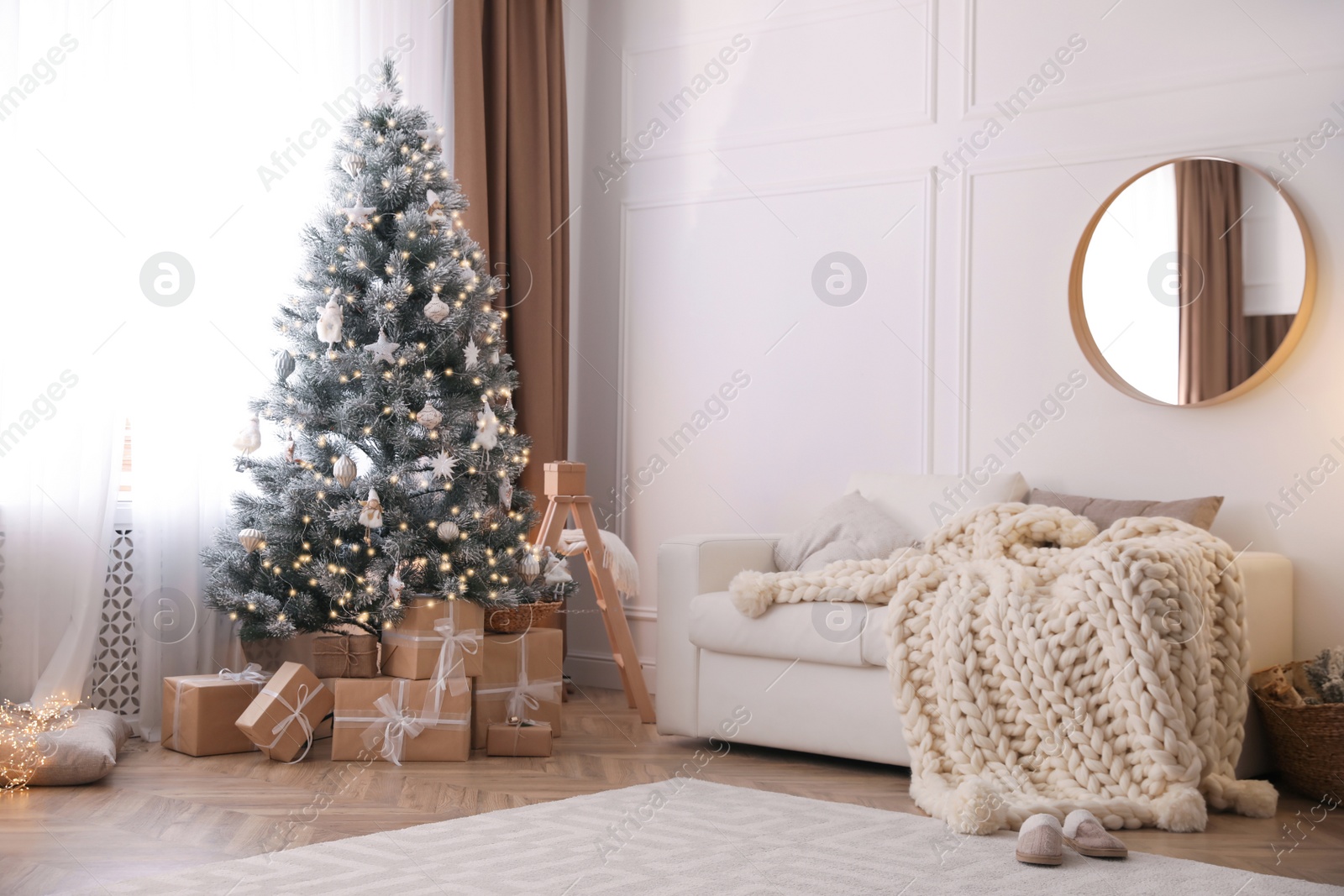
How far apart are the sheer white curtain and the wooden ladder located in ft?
2.70

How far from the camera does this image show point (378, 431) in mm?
3309

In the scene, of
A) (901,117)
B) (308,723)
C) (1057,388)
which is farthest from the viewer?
(901,117)

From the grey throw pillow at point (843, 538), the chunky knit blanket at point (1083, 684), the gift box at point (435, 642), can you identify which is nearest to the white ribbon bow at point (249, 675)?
the gift box at point (435, 642)

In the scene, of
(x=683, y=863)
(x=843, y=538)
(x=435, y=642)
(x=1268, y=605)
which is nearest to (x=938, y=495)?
(x=843, y=538)

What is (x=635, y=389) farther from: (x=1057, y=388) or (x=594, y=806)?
(x=594, y=806)

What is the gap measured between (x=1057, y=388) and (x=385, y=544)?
6.61ft

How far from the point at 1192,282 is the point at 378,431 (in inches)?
90.3

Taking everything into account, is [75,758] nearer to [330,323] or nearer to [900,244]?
[330,323]

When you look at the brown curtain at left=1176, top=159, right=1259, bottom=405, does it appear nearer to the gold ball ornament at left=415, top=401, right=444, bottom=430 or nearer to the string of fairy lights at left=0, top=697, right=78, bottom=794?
the gold ball ornament at left=415, top=401, right=444, bottom=430

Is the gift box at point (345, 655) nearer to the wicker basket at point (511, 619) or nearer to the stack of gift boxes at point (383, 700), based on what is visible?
the stack of gift boxes at point (383, 700)

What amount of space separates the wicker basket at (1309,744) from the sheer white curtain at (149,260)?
8.77 ft

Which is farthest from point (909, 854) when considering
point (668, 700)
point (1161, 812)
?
point (668, 700)

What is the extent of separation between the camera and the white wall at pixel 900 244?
3373 mm

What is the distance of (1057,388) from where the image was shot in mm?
3705
